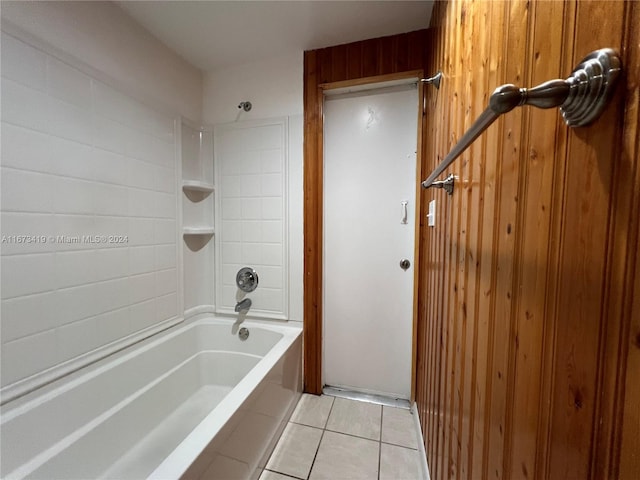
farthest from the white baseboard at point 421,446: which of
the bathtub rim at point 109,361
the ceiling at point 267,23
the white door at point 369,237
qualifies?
the ceiling at point 267,23

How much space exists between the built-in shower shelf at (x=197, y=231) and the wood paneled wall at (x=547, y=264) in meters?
1.72

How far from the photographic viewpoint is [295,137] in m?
1.80

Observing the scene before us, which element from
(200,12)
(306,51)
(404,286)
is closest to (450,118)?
(404,286)

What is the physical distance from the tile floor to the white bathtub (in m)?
0.10

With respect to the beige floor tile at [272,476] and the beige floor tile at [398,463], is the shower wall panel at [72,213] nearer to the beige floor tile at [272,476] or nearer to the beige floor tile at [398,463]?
the beige floor tile at [272,476]

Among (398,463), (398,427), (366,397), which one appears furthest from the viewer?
(366,397)

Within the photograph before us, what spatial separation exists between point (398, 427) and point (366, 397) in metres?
0.29

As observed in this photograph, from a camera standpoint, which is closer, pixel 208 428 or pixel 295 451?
pixel 208 428

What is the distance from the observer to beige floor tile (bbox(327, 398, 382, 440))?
1.51 m

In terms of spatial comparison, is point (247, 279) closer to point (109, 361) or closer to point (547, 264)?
point (109, 361)

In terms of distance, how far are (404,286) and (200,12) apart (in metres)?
2.01

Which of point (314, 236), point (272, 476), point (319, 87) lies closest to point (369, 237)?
point (314, 236)

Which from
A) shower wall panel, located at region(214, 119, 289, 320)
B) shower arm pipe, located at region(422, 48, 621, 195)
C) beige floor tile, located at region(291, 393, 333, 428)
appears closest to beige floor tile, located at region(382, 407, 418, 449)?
beige floor tile, located at region(291, 393, 333, 428)

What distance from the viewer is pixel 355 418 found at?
1608 millimetres
